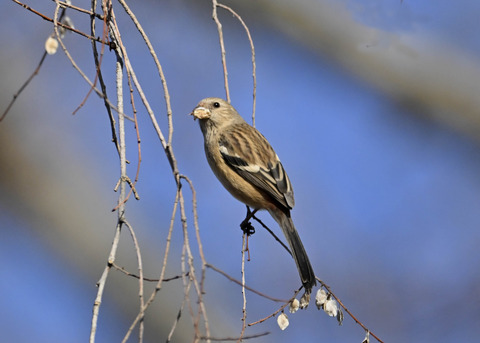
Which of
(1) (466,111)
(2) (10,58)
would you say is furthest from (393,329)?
(2) (10,58)

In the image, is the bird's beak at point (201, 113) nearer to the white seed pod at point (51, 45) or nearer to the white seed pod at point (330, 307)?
the white seed pod at point (330, 307)

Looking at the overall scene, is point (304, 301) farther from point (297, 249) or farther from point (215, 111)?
point (215, 111)

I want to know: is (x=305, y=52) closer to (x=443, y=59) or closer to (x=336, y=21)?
(x=336, y=21)

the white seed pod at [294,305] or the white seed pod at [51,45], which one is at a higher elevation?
the white seed pod at [51,45]

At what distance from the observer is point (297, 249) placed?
3.69 meters

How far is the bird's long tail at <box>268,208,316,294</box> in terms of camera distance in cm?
339

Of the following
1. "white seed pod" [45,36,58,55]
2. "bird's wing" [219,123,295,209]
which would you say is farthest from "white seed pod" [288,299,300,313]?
"white seed pod" [45,36,58,55]

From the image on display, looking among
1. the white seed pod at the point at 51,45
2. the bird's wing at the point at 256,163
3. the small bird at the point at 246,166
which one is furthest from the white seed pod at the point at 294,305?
the white seed pod at the point at 51,45

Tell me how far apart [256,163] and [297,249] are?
74 cm

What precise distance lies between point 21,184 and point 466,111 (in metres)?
4.02

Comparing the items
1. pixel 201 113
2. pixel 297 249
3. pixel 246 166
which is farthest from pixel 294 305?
pixel 201 113

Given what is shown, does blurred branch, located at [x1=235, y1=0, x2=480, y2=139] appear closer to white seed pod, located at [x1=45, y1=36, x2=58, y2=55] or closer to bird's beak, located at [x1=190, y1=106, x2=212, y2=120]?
bird's beak, located at [x1=190, y1=106, x2=212, y2=120]

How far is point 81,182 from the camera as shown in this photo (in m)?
5.85

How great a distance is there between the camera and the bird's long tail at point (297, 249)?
339 cm
